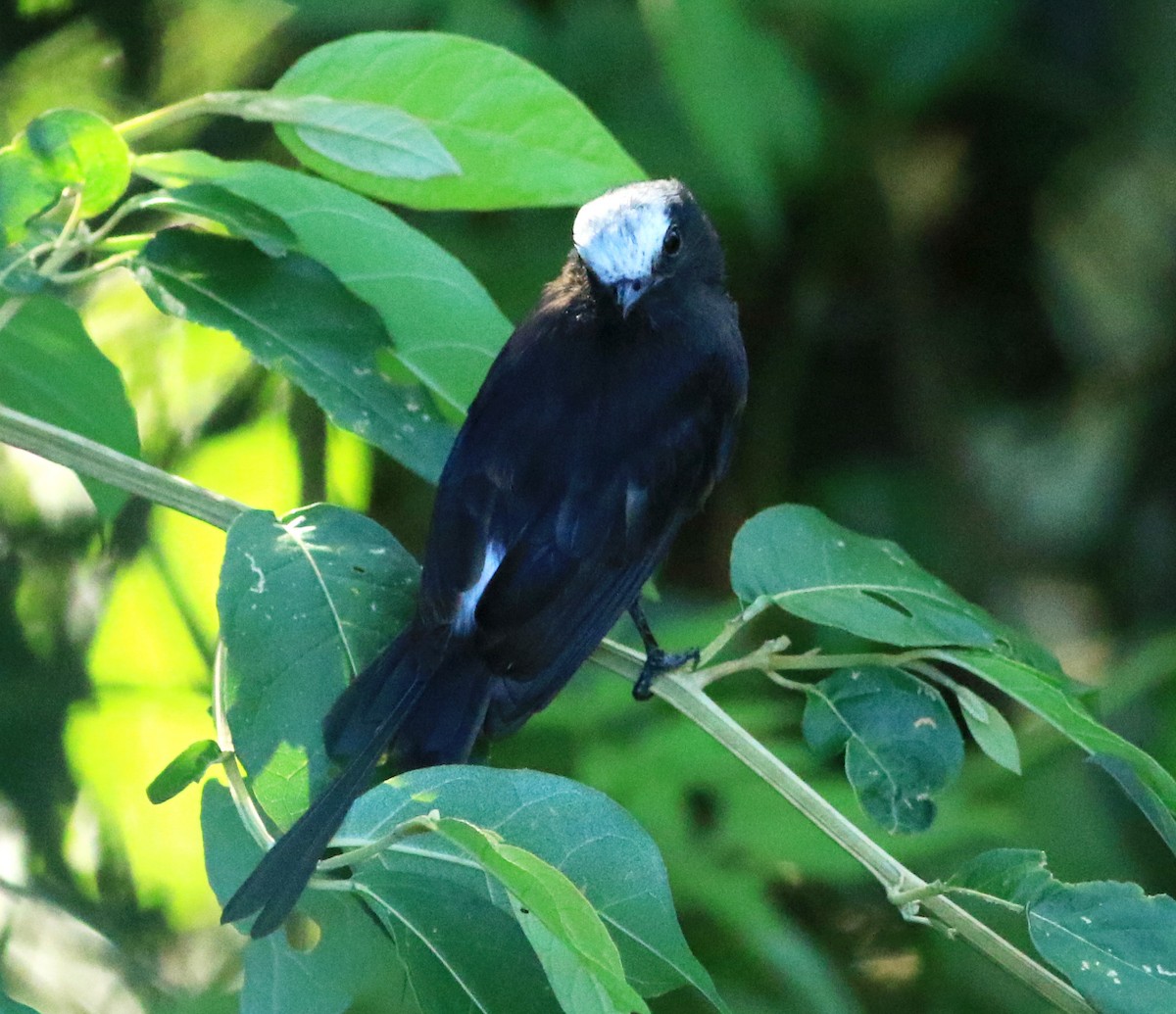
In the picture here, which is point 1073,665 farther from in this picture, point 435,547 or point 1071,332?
point 435,547

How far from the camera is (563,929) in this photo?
92cm

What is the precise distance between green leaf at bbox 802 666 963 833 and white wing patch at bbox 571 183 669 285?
2.79ft

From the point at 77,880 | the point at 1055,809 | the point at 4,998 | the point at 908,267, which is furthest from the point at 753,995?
the point at 908,267

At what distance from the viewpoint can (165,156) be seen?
147 cm

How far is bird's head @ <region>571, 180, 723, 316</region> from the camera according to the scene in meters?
2.13

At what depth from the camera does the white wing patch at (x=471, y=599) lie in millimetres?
1725

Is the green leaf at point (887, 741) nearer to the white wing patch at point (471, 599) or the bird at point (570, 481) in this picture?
the bird at point (570, 481)

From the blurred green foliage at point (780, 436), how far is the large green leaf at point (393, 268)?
3.04 feet

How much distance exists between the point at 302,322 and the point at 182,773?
501 mm

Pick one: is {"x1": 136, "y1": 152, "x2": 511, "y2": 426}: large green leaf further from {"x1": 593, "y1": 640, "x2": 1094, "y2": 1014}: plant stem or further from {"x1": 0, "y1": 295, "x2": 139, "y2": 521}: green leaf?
{"x1": 593, "y1": 640, "x2": 1094, "y2": 1014}: plant stem

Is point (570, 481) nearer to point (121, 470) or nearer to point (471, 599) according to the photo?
point (471, 599)

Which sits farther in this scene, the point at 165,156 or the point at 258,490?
the point at 258,490

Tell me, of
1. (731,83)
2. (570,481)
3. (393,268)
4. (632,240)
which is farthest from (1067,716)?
(731,83)

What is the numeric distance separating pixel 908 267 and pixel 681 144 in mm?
1030
